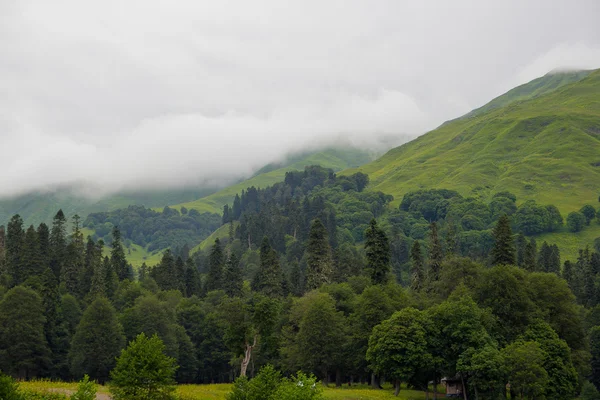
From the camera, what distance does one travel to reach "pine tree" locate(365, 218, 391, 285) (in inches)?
4247

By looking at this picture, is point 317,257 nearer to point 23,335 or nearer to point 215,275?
point 215,275

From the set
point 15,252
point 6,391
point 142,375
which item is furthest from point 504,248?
point 15,252

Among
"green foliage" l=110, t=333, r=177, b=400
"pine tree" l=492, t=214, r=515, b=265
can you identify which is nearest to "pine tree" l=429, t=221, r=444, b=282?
"pine tree" l=492, t=214, r=515, b=265

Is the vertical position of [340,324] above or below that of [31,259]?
below

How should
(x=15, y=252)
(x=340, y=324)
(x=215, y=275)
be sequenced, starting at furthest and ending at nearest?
(x=215, y=275) < (x=15, y=252) < (x=340, y=324)

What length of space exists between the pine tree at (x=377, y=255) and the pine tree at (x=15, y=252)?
82029mm

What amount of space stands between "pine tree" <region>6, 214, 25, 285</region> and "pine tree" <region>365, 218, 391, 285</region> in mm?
82029

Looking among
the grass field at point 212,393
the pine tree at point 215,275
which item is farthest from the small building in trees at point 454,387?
the pine tree at point 215,275

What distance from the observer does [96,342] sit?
10231cm

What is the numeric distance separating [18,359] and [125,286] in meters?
40.9

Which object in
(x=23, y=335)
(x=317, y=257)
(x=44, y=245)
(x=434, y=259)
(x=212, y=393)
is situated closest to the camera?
(x=212, y=393)

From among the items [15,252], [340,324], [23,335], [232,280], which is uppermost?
[15,252]

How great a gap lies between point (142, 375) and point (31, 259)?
90599 millimetres

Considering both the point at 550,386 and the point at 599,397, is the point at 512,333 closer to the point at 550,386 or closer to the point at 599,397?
Result: the point at 550,386
